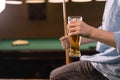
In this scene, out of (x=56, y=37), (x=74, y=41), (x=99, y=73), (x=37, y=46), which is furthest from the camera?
(x=56, y=37)

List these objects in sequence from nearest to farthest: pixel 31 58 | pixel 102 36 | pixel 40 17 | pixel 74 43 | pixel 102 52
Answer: pixel 102 36 < pixel 74 43 < pixel 102 52 < pixel 31 58 < pixel 40 17

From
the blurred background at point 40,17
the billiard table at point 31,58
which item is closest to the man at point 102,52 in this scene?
the billiard table at point 31,58

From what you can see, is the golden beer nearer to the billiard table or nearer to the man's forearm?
the man's forearm

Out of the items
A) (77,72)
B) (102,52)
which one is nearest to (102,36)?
(102,52)

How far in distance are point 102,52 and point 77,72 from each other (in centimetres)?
28

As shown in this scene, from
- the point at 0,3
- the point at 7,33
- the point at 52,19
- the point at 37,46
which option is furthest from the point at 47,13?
the point at 0,3

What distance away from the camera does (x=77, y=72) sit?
10.1 feet

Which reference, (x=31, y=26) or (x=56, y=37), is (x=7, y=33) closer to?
→ (x=31, y=26)

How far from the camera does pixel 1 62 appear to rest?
5.64 meters

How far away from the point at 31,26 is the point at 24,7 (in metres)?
0.43

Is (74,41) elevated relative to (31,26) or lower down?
elevated

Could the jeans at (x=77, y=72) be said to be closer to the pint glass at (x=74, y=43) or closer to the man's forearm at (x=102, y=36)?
the pint glass at (x=74, y=43)

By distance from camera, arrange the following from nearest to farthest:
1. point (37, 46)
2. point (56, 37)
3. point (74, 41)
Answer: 1. point (74, 41)
2. point (37, 46)
3. point (56, 37)

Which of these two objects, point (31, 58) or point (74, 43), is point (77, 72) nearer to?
point (74, 43)
